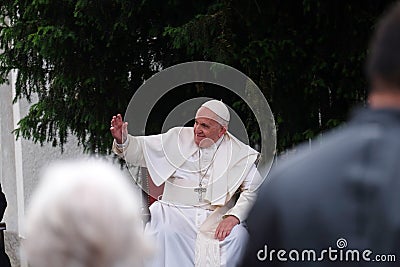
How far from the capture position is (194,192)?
764 centimetres

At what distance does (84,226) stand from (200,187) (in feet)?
17.7

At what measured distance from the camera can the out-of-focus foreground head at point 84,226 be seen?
2254 mm

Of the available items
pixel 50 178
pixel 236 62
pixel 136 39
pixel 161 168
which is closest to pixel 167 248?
pixel 161 168

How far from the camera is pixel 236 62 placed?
780cm

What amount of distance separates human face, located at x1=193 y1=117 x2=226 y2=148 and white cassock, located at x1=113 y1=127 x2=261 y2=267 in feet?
0.22

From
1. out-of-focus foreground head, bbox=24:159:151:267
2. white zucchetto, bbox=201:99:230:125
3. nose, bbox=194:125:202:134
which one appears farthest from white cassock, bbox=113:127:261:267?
out-of-focus foreground head, bbox=24:159:151:267

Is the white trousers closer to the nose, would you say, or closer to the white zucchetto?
the nose

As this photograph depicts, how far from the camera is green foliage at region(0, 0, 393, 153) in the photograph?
25.2 feet

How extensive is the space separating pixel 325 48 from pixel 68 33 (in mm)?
2121

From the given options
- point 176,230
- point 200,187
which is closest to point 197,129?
point 200,187

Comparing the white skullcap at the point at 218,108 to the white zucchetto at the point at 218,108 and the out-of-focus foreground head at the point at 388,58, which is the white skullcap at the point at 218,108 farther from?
the out-of-focus foreground head at the point at 388,58

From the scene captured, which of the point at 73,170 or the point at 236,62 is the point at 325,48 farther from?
the point at 73,170

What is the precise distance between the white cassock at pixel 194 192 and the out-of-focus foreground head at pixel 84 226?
199 inches

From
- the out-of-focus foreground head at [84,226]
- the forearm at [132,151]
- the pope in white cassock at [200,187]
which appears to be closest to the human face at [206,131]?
the pope in white cassock at [200,187]
